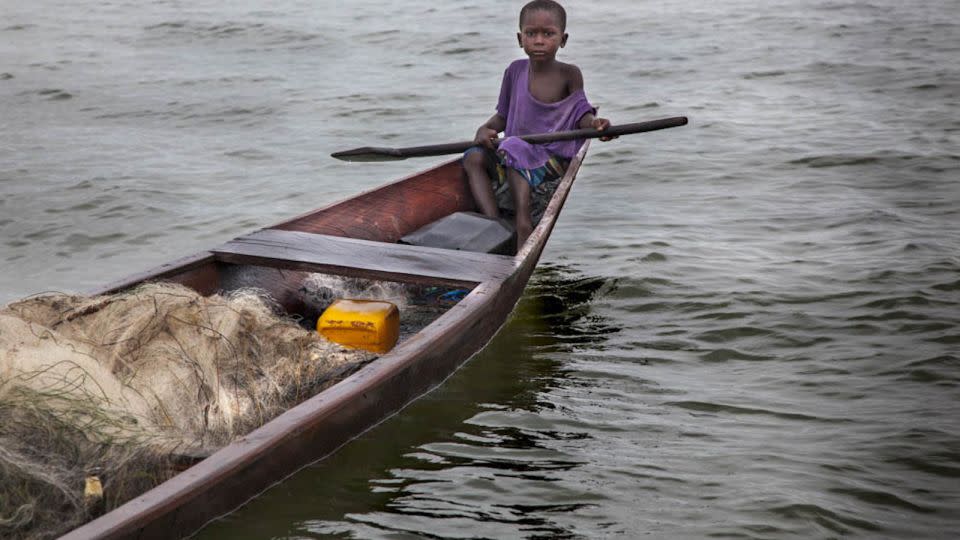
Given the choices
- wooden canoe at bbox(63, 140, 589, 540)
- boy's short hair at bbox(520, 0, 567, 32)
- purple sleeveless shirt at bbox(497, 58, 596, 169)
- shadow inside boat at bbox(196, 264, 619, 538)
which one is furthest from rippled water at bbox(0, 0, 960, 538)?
boy's short hair at bbox(520, 0, 567, 32)

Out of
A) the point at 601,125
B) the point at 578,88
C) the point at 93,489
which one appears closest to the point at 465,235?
the point at 601,125

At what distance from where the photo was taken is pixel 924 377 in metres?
5.55

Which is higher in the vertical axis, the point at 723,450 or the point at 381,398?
the point at 381,398

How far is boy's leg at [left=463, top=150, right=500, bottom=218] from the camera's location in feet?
23.8

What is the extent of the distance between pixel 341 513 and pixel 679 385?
6.39ft

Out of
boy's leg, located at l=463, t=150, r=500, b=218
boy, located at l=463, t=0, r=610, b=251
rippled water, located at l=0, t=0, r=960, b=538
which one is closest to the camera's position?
rippled water, located at l=0, t=0, r=960, b=538

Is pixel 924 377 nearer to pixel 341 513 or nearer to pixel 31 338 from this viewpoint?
pixel 341 513

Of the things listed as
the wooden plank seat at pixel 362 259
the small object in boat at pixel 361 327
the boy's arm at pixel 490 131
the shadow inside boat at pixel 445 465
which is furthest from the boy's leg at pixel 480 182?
the small object in boat at pixel 361 327

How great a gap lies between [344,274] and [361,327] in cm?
63

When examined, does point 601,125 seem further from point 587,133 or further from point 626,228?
point 626,228

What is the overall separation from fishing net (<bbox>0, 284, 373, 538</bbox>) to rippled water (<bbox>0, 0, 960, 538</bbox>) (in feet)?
1.04

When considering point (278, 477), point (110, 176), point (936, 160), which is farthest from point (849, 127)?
point (278, 477)

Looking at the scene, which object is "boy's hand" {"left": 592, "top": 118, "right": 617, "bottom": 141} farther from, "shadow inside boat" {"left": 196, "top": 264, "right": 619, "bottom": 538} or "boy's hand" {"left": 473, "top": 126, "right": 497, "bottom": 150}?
"shadow inside boat" {"left": 196, "top": 264, "right": 619, "bottom": 538}

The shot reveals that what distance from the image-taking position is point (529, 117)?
730cm
